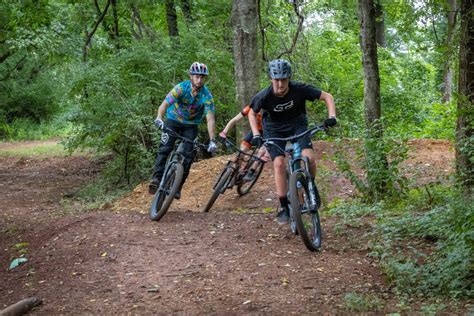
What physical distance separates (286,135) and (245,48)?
5.08 m

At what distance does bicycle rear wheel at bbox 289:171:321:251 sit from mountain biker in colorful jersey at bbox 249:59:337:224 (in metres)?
0.41

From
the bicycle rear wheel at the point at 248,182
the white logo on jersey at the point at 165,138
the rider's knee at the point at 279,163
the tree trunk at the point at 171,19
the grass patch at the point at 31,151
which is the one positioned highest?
the tree trunk at the point at 171,19

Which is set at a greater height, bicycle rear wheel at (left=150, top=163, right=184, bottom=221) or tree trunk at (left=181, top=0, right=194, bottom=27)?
tree trunk at (left=181, top=0, right=194, bottom=27)

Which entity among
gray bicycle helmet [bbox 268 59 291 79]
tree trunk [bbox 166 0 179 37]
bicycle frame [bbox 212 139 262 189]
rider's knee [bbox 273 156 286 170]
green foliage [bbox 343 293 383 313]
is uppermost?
tree trunk [bbox 166 0 179 37]

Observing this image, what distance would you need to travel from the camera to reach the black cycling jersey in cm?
711

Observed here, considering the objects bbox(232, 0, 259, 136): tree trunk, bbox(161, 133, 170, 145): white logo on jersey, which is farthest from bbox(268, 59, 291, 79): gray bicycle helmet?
bbox(232, 0, 259, 136): tree trunk

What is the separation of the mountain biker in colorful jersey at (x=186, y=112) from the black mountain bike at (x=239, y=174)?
0.67 metres

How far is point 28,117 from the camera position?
35.4 metres

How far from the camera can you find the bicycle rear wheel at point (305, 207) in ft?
21.0

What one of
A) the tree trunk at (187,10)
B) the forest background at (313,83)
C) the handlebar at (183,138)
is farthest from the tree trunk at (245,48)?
the tree trunk at (187,10)

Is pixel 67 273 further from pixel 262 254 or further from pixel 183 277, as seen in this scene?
pixel 262 254

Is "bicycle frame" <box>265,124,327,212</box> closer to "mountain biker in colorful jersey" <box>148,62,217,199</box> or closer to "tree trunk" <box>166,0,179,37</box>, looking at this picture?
"mountain biker in colorful jersey" <box>148,62,217,199</box>

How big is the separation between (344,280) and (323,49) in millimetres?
13766

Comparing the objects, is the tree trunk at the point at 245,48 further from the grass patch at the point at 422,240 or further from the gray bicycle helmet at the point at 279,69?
the gray bicycle helmet at the point at 279,69
